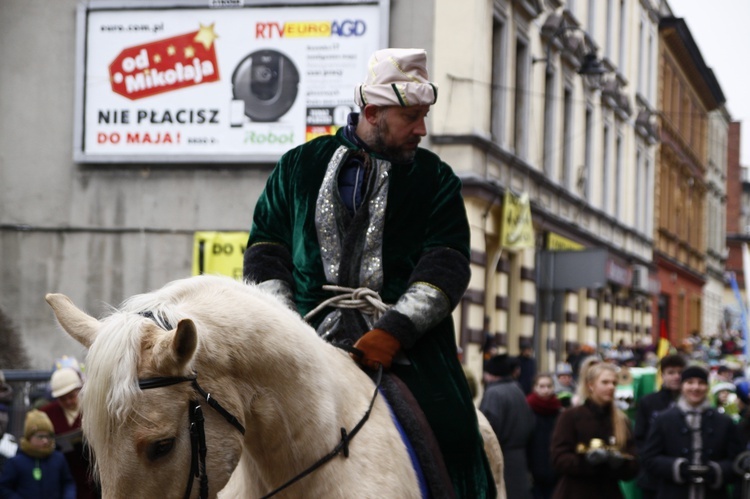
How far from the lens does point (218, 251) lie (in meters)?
19.3

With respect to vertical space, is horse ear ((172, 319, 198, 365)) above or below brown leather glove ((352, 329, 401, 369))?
above

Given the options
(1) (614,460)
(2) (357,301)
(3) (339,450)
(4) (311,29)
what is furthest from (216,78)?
(3) (339,450)

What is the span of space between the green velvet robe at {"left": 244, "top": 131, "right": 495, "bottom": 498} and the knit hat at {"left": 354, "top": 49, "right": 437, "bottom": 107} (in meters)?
0.21

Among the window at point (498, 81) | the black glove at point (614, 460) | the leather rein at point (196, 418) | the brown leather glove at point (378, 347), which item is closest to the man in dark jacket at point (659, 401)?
the black glove at point (614, 460)

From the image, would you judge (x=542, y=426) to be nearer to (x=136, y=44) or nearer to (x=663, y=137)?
(x=136, y=44)

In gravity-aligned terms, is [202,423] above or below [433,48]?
below

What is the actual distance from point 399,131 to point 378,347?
812 millimetres

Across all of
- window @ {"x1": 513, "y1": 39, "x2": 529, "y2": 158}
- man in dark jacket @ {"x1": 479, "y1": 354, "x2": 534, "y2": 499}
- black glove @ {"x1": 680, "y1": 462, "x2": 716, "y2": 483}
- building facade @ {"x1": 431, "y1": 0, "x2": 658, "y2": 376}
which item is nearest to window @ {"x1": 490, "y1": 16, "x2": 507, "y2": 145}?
building facade @ {"x1": 431, "y1": 0, "x2": 658, "y2": 376}

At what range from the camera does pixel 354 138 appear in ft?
14.6

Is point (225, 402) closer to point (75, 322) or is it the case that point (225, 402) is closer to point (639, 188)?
point (75, 322)

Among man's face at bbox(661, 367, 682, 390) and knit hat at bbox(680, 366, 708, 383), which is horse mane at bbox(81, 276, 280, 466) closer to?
knit hat at bbox(680, 366, 708, 383)

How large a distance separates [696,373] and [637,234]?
28065 millimetres

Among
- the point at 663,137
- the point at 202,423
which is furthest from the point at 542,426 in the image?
the point at 663,137

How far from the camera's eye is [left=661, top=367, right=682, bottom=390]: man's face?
1129 cm
